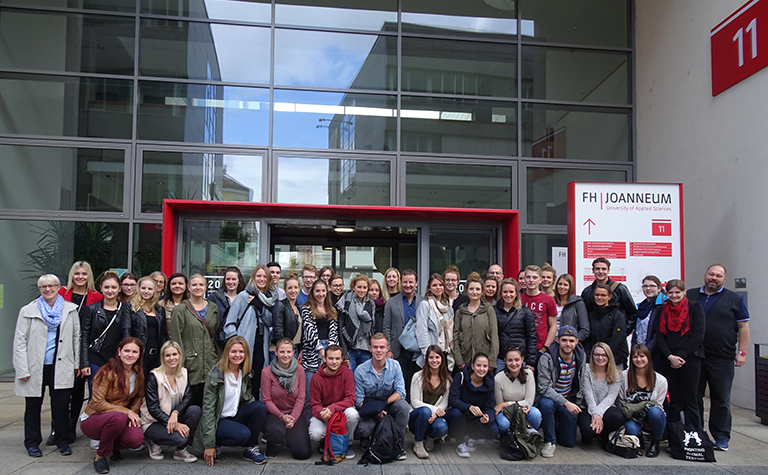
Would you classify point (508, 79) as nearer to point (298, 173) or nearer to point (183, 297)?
point (298, 173)

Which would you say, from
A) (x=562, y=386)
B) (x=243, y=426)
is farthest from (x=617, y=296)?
(x=243, y=426)

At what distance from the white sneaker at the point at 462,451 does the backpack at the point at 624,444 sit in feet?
4.59

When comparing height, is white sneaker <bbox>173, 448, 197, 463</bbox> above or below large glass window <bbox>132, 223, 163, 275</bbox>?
below

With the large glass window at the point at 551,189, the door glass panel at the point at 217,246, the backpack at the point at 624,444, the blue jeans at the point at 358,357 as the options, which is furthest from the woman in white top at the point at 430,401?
the large glass window at the point at 551,189

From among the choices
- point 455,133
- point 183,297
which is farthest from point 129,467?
point 455,133

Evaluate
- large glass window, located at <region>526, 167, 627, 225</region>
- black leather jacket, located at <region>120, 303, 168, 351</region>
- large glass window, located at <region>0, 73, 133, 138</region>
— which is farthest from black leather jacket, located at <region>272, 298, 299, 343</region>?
large glass window, located at <region>526, 167, 627, 225</region>

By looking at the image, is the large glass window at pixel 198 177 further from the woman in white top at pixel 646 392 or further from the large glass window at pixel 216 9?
the woman in white top at pixel 646 392

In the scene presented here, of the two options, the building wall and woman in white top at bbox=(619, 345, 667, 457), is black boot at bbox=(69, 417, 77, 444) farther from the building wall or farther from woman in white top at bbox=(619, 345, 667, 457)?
the building wall

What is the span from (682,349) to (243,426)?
14.1 ft

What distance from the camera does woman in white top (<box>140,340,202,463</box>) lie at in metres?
5.14

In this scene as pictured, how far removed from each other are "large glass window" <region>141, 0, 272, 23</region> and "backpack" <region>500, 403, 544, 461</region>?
314 inches

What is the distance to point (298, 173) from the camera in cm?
989

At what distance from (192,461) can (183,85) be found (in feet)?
22.1

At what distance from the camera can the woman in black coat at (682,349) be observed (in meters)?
5.73
